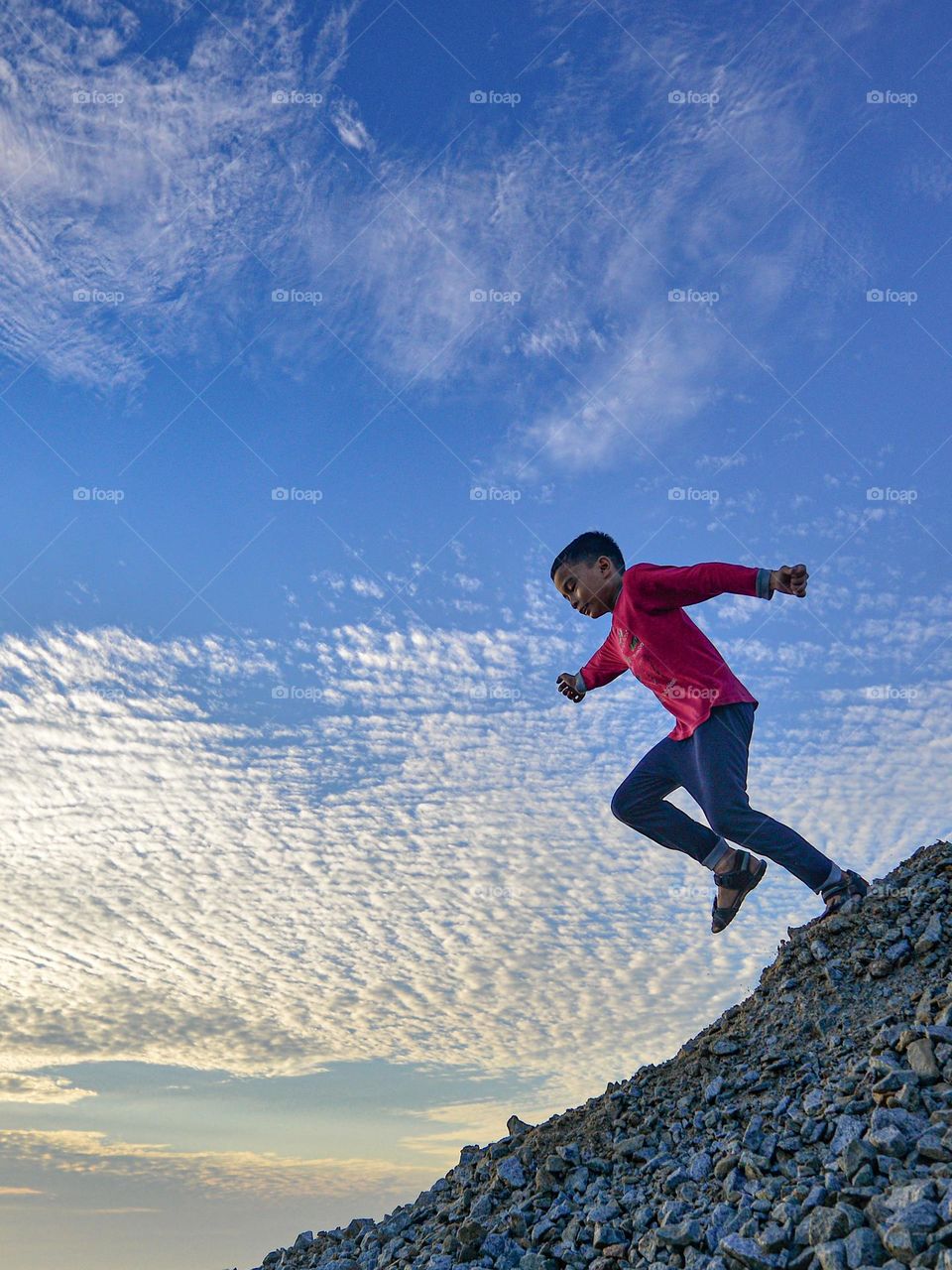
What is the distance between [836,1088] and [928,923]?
1.79 meters

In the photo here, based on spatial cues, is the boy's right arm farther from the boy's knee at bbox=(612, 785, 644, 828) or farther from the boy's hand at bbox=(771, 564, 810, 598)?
the boy's hand at bbox=(771, 564, 810, 598)

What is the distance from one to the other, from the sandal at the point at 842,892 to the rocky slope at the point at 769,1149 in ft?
0.45

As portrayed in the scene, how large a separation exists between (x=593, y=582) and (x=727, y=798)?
200 cm

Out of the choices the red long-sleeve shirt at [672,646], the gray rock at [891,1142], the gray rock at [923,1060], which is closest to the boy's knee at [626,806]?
the red long-sleeve shirt at [672,646]

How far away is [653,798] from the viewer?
8633mm

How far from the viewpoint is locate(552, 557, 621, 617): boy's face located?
8.46 m

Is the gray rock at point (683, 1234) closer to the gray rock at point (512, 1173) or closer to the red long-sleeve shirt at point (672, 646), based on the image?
the gray rock at point (512, 1173)

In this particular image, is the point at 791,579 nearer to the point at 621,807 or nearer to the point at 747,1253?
the point at 621,807

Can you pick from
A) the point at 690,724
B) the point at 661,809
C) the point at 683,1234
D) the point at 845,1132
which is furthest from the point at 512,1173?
the point at 690,724

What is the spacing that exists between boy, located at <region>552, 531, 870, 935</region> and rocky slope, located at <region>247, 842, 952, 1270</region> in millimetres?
613

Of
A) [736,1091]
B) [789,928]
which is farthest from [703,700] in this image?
[736,1091]

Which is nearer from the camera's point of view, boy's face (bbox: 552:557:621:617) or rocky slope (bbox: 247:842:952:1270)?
rocky slope (bbox: 247:842:952:1270)

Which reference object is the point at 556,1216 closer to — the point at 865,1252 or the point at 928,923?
the point at 865,1252

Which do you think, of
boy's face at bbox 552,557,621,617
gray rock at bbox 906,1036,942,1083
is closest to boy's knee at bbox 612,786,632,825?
boy's face at bbox 552,557,621,617
